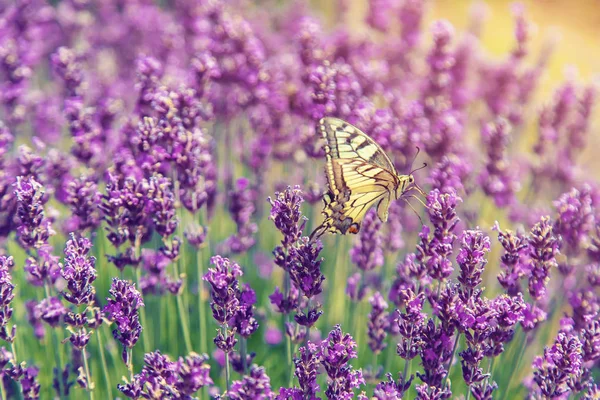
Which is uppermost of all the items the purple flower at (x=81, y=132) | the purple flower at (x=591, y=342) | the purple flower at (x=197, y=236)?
the purple flower at (x=81, y=132)

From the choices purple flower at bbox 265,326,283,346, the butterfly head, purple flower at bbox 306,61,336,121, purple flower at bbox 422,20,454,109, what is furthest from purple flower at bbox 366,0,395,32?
purple flower at bbox 265,326,283,346

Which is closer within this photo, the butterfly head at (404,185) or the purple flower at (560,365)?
the purple flower at (560,365)

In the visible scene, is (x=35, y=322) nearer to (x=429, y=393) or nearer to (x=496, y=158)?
(x=429, y=393)

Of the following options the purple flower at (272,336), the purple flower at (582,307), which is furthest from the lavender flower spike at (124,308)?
the purple flower at (582,307)

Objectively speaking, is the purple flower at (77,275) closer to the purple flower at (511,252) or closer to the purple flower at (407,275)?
the purple flower at (407,275)

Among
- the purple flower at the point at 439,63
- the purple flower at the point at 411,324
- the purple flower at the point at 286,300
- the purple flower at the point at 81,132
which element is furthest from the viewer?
the purple flower at the point at 439,63

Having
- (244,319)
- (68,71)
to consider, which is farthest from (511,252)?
(68,71)

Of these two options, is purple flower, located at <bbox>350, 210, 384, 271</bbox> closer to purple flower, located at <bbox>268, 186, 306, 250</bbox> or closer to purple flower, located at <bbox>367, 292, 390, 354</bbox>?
purple flower, located at <bbox>367, 292, 390, 354</bbox>

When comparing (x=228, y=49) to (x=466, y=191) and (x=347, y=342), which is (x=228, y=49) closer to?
(x=466, y=191)
